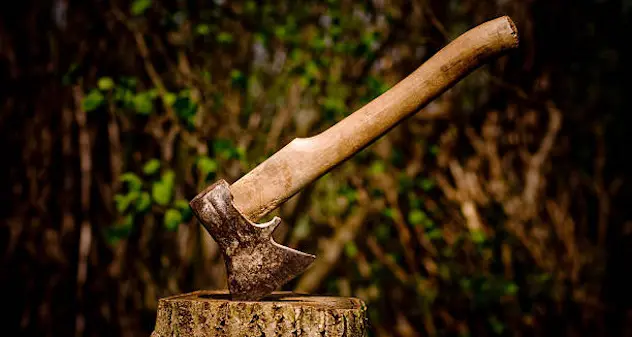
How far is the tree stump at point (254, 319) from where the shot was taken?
5.88 ft

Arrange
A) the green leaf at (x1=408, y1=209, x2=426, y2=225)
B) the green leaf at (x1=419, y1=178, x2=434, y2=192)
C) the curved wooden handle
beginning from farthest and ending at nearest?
the green leaf at (x1=419, y1=178, x2=434, y2=192) < the green leaf at (x1=408, y1=209, x2=426, y2=225) < the curved wooden handle

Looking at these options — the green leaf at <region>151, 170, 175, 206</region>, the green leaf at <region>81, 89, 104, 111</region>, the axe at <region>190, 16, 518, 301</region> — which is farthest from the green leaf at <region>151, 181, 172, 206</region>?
the axe at <region>190, 16, 518, 301</region>

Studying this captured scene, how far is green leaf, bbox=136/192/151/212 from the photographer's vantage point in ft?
9.82

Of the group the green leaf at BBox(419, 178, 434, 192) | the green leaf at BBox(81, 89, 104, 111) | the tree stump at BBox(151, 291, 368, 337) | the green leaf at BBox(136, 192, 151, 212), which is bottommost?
the tree stump at BBox(151, 291, 368, 337)

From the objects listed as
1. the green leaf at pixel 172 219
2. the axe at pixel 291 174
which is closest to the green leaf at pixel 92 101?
the green leaf at pixel 172 219

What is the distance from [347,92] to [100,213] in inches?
61.7

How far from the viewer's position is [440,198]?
395cm

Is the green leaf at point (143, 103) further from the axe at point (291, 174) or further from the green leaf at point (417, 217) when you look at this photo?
the green leaf at point (417, 217)

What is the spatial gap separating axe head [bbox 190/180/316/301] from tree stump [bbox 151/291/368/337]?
0.07m

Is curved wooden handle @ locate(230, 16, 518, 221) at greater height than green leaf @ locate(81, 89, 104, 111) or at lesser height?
lesser

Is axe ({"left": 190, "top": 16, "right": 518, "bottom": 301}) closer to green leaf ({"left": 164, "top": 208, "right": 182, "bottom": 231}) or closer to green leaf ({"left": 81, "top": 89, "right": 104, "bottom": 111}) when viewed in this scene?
green leaf ({"left": 164, "top": 208, "right": 182, "bottom": 231})

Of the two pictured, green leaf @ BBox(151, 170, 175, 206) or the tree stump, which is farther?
green leaf @ BBox(151, 170, 175, 206)

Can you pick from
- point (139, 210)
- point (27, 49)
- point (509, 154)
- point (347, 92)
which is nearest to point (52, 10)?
point (27, 49)

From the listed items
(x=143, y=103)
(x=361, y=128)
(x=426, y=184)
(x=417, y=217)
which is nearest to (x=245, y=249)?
(x=361, y=128)
